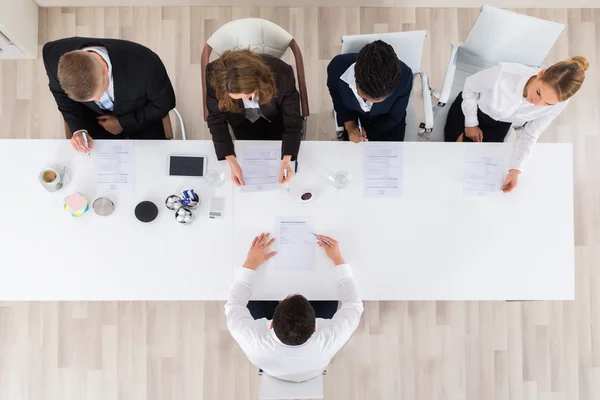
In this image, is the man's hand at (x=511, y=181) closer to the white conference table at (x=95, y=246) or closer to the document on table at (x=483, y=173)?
the document on table at (x=483, y=173)

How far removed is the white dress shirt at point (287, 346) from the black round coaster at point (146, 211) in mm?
471

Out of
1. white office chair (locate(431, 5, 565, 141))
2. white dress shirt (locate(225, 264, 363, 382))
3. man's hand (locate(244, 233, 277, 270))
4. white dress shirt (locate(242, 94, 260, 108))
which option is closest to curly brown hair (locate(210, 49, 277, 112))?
white dress shirt (locate(242, 94, 260, 108))

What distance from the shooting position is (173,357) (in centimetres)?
274

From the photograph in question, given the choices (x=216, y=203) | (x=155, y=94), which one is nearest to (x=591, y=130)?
(x=216, y=203)

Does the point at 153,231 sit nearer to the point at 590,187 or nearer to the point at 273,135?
the point at 273,135

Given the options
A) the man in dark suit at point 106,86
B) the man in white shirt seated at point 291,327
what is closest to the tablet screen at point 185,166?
the man in dark suit at point 106,86

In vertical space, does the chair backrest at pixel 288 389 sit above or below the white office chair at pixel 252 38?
below

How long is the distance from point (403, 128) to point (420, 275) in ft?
2.59

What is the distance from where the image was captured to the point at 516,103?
1912mm

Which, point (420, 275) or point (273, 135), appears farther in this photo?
point (273, 135)

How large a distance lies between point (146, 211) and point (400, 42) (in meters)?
1.45

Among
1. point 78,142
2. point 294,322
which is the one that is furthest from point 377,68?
point 78,142

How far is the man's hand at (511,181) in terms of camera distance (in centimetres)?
195

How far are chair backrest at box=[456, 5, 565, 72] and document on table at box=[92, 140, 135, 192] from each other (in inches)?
70.6
